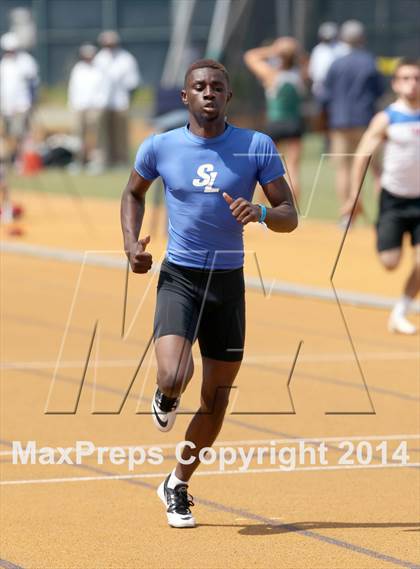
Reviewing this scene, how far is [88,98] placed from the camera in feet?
105

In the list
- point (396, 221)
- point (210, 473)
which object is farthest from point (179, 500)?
point (396, 221)

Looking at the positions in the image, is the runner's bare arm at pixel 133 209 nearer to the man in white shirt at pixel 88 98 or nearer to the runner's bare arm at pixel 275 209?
the runner's bare arm at pixel 275 209

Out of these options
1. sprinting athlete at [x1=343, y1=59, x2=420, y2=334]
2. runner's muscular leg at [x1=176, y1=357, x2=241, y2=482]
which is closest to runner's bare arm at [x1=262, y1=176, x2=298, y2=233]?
runner's muscular leg at [x1=176, y1=357, x2=241, y2=482]

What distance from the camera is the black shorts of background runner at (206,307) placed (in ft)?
23.8

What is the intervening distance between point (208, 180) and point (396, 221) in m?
5.98

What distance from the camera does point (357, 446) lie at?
356 inches

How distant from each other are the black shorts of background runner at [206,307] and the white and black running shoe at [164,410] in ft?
0.96

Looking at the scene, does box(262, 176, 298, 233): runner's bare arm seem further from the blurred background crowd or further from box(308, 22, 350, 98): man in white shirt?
box(308, 22, 350, 98): man in white shirt

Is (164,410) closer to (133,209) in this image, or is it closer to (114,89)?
(133,209)

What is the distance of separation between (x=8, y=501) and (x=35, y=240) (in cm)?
1301

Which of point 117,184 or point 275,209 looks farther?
point 117,184

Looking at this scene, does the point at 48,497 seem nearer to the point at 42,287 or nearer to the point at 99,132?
the point at 42,287

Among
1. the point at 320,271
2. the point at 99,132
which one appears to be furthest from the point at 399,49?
the point at 320,271

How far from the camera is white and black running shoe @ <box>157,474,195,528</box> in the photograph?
286 inches
